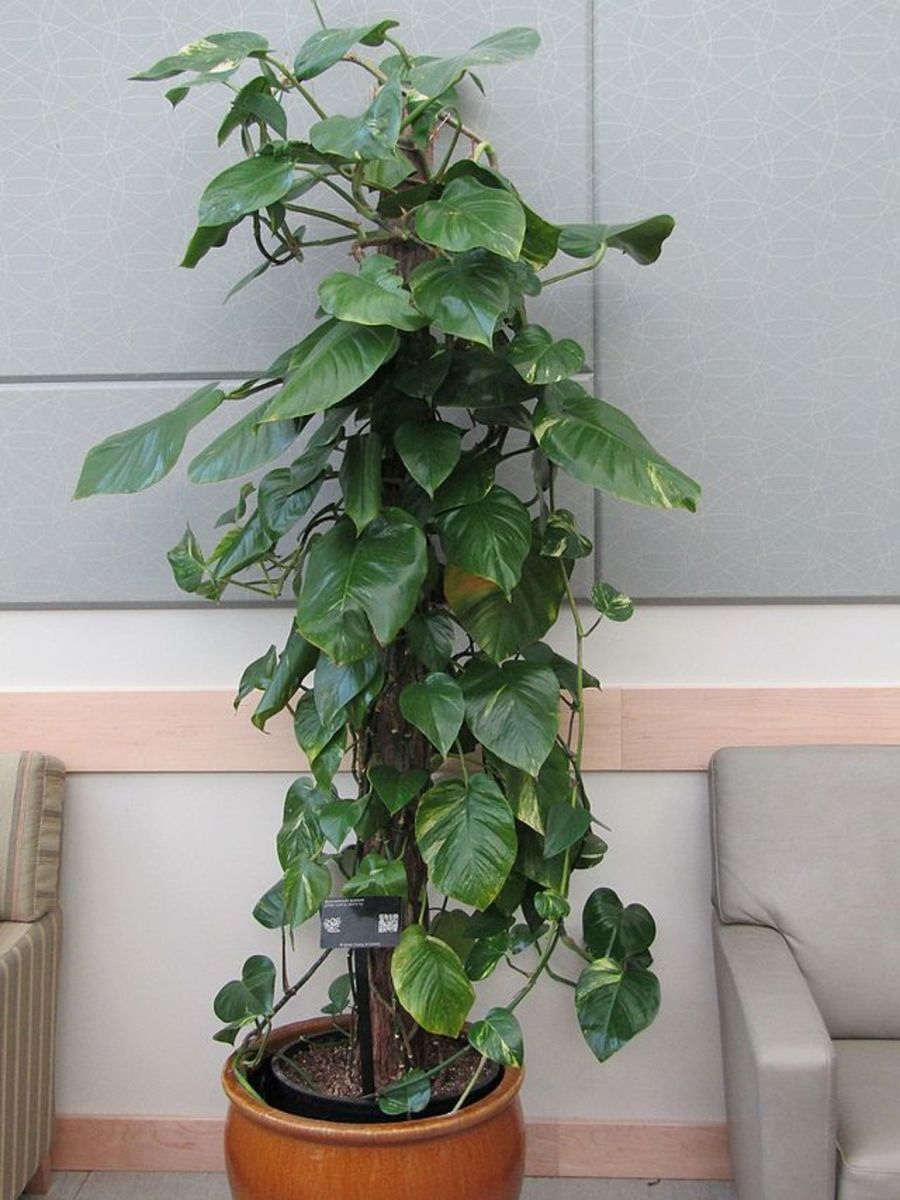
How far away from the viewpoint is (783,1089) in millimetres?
1635

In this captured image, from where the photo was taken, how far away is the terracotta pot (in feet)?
5.82

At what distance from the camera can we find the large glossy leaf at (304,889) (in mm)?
1854

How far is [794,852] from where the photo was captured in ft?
6.86

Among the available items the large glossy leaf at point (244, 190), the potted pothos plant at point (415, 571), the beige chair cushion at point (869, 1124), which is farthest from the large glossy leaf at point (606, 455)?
the beige chair cushion at point (869, 1124)

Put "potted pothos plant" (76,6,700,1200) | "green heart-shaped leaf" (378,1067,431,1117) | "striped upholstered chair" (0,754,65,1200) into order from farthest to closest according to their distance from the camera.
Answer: "striped upholstered chair" (0,754,65,1200) → "green heart-shaped leaf" (378,1067,431,1117) → "potted pothos plant" (76,6,700,1200)

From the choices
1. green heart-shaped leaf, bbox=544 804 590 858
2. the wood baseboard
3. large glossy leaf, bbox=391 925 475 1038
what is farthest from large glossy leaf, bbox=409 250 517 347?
the wood baseboard

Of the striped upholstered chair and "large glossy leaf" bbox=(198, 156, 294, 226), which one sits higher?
"large glossy leaf" bbox=(198, 156, 294, 226)

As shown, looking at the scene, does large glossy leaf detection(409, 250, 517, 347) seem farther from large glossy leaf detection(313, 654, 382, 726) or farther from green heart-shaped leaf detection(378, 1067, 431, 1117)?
green heart-shaped leaf detection(378, 1067, 431, 1117)

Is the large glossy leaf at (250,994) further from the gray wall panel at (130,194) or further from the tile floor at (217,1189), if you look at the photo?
the gray wall panel at (130,194)

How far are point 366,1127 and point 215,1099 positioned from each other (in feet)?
2.26

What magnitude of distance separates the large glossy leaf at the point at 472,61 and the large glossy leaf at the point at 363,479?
0.48 meters

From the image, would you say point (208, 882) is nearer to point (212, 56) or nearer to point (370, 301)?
point (370, 301)

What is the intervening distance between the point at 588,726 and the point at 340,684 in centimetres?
60

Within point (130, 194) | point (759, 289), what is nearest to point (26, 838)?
point (130, 194)
